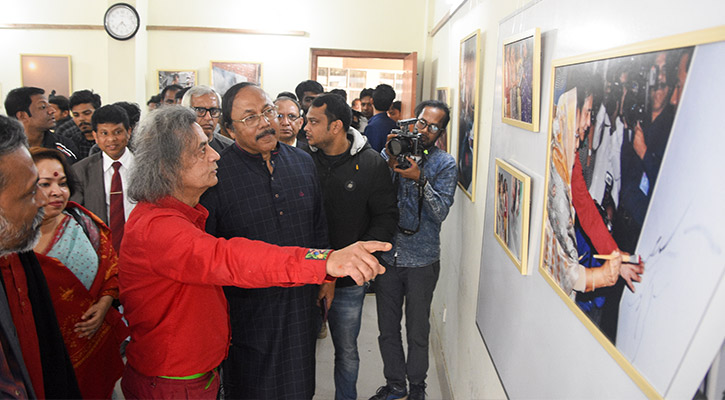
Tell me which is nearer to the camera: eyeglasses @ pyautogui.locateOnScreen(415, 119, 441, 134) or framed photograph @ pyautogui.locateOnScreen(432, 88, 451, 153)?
eyeglasses @ pyautogui.locateOnScreen(415, 119, 441, 134)

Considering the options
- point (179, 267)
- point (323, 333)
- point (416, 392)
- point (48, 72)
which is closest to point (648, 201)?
point (179, 267)

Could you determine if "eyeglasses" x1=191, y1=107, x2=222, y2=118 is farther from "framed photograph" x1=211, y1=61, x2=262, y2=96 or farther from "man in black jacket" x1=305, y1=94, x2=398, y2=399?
"framed photograph" x1=211, y1=61, x2=262, y2=96

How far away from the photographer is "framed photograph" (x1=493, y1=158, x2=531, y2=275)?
1.60 metres

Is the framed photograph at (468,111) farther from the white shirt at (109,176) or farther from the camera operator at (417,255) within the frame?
the white shirt at (109,176)

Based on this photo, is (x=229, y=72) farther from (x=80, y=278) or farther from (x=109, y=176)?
(x=80, y=278)

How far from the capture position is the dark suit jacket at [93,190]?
2988 millimetres

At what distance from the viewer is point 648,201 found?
85 centimetres

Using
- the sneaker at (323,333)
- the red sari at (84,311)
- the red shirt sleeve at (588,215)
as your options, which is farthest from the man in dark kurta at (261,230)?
the sneaker at (323,333)

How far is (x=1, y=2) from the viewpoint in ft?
24.5

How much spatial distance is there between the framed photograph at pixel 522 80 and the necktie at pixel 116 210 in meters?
2.34

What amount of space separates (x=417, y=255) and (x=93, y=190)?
2.01m

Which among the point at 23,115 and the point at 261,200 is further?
the point at 23,115

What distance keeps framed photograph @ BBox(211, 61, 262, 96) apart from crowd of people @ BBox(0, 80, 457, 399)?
3740 mm

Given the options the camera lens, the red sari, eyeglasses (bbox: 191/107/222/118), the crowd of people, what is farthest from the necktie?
the camera lens
